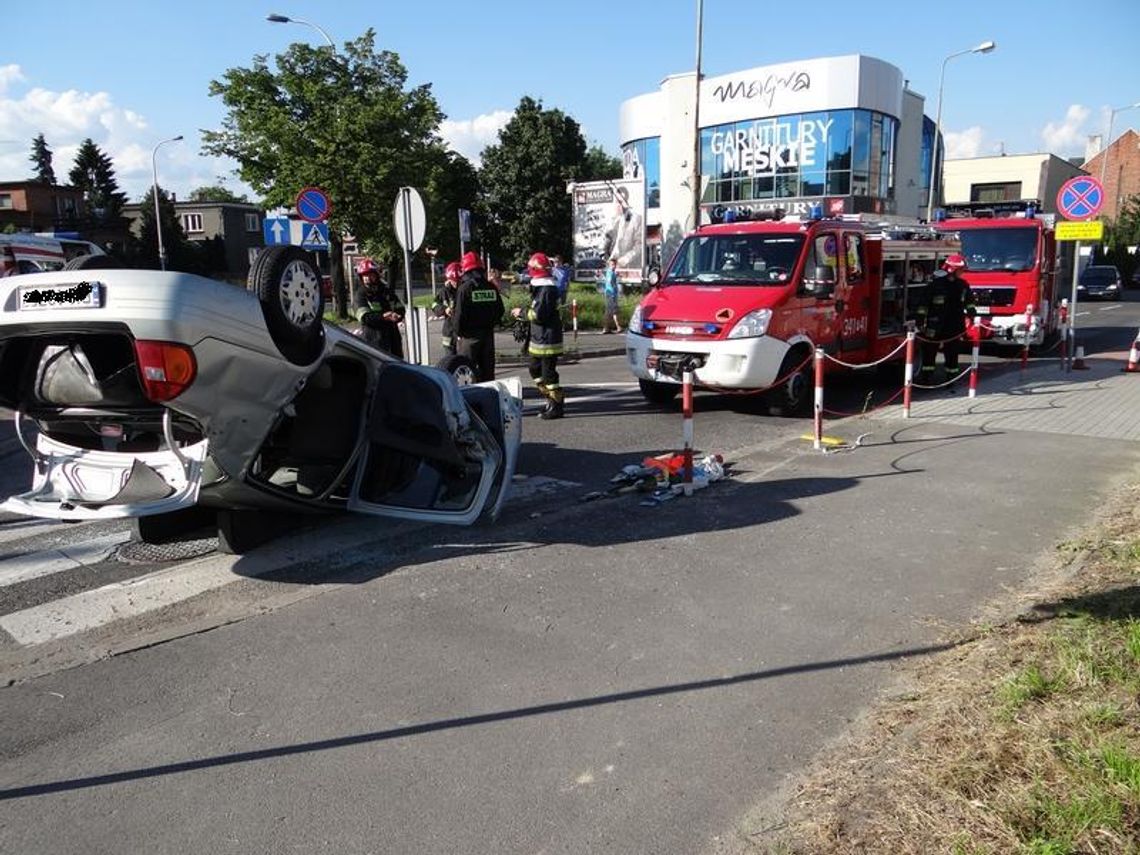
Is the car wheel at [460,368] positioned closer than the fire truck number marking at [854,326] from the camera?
Yes

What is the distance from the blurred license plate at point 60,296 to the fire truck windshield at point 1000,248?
17.0 meters

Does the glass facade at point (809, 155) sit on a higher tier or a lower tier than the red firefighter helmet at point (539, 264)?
higher

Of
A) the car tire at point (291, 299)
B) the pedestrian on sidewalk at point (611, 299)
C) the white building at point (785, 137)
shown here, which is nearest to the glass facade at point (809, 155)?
the white building at point (785, 137)

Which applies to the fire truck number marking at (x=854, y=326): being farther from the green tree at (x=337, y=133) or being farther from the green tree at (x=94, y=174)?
the green tree at (x=94, y=174)

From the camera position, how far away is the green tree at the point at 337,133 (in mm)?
29312

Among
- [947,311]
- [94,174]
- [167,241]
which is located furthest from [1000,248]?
[94,174]

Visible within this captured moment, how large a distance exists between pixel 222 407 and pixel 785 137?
4226 centimetres

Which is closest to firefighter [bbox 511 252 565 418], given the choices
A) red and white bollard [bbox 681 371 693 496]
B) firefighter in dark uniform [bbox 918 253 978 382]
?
red and white bollard [bbox 681 371 693 496]

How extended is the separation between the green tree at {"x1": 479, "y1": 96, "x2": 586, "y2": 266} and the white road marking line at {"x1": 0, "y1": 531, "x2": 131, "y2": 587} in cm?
4493

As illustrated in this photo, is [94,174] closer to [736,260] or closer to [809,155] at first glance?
[809,155]

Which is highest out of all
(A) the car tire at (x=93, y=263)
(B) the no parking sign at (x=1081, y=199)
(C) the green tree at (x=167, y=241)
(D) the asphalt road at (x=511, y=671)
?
(C) the green tree at (x=167, y=241)

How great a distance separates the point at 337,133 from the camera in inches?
1148

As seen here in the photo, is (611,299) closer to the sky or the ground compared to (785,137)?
closer to the ground

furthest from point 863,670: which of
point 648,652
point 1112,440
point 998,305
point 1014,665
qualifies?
point 998,305
